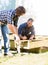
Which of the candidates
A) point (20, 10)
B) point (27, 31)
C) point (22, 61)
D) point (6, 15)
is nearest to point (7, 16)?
point (6, 15)

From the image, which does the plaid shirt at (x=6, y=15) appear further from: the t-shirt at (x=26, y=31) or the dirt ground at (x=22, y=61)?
the t-shirt at (x=26, y=31)

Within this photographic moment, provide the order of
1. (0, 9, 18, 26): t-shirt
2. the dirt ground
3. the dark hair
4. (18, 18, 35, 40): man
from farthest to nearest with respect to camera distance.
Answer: (18, 18, 35, 40): man < (0, 9, 18, 26): t-shirt < the dark hair < the dirt ground

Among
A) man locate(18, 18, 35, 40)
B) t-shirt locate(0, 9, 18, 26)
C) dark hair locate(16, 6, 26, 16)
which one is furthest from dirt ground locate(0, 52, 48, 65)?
man locate(18, 18, 35, 40)

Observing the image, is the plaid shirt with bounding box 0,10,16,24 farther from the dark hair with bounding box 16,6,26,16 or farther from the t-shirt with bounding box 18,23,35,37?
the t-shirt with bounding box 18,23,35,37

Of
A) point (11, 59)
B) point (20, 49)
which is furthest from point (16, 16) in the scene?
point (20, 49)

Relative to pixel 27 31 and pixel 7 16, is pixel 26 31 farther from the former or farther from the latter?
pixel 7 16

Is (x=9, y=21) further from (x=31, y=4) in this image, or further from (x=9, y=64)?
(x=31, y=4)

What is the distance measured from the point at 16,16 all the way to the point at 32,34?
1706 mm

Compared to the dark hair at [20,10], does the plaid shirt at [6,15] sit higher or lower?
lower

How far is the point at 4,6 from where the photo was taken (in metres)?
8.80

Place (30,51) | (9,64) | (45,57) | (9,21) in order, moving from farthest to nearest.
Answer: (30,51) → (45,57) → (9,21) → (9,64)

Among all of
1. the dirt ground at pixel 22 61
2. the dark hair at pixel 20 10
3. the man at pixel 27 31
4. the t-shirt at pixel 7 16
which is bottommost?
the dirt ground at pixel 22 61

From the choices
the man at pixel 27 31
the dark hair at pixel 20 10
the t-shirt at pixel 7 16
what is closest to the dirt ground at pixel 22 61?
the t-shirt at pixel 7 16

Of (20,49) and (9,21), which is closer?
(9,21)
